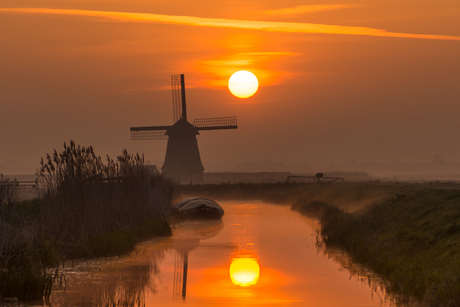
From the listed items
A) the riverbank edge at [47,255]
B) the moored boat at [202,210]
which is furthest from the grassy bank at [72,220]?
the moored boat at [202,210]

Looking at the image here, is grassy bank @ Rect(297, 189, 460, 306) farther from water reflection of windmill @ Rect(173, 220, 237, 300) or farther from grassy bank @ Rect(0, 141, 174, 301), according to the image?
grassy bank @ Rect(0, 141, 174, 301)

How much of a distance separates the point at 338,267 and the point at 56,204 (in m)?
8.40

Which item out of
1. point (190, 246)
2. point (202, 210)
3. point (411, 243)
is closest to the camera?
point (411, 243)

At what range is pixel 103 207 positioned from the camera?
68.2ft

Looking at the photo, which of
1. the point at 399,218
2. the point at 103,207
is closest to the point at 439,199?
the point at 399,218

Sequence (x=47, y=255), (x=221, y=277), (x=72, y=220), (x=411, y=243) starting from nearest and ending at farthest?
(x=221, y=277), (x=47, y=255), (x=411, y=243), (x=72, y=220)

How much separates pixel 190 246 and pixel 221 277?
715 cm

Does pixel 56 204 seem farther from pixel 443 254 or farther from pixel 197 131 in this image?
pixel 197 131

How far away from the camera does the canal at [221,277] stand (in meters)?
12.3

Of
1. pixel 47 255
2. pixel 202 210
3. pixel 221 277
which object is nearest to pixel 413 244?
pixel 221 277

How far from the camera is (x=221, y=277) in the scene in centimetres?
1514

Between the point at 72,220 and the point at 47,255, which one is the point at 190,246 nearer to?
the point at 72,220

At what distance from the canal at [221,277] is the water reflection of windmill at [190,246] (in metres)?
0.03

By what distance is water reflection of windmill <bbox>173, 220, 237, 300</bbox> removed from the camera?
14.7 metres
